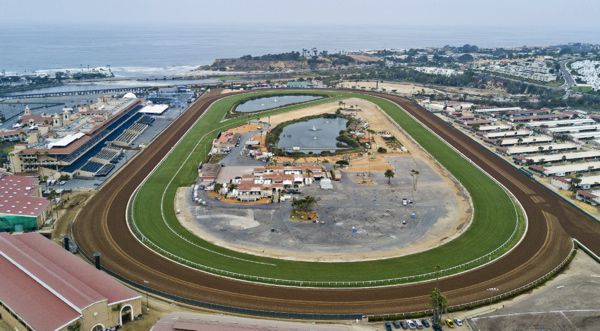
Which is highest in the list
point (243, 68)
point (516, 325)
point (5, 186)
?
point (243, 68)

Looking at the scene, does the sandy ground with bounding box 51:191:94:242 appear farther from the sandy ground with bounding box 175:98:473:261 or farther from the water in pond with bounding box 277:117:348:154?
the water in pond with bounding box 277:117:348:154

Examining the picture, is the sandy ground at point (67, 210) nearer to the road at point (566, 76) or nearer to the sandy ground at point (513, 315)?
the sandy ground at point (513, 315)

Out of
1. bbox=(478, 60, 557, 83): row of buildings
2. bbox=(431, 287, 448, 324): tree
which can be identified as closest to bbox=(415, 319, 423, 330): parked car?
bbox=(431, 287, 448, 324): tree

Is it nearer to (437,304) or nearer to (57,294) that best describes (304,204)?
(437,304)

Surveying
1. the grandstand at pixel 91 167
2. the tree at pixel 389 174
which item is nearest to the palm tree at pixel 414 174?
the tree at pixel 389 174

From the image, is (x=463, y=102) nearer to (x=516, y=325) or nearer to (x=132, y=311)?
A: (x=516, y=325)

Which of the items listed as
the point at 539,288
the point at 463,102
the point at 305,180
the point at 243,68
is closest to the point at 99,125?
the point at 305,180

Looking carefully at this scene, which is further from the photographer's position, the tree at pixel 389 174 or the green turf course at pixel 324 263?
the tree at pixel 389 174
